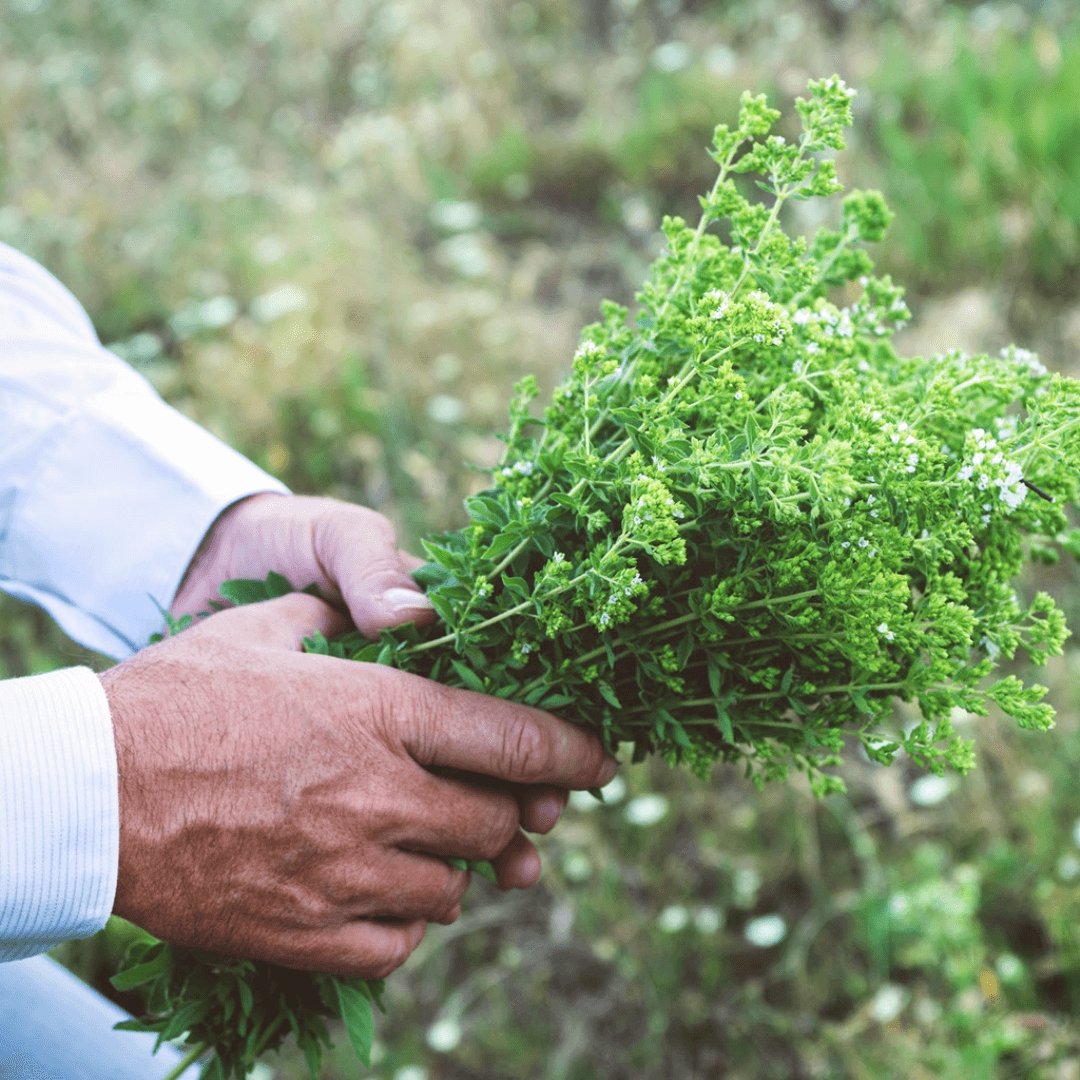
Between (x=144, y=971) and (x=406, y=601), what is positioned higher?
(x=406, y=601)

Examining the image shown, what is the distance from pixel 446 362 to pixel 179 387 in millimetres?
927

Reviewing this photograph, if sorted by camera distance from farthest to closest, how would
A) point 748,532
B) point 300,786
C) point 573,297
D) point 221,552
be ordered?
point 573,297, point 221,552, point 300,786, point 748,532

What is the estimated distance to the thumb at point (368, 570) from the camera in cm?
134

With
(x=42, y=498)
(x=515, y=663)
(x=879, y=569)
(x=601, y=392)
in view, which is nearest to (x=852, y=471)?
(x=879, y=569)

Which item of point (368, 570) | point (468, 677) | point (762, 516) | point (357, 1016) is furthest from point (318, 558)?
point (762, 516)

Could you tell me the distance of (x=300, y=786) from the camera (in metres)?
1.24

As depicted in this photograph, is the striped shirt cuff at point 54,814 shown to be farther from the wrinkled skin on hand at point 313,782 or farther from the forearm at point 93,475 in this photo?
the forearm at point 93,475

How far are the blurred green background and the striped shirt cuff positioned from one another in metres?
1.21

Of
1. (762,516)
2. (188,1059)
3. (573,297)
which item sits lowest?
(573,297)

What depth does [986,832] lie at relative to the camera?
2393 millimetres

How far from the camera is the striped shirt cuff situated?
1125 mm

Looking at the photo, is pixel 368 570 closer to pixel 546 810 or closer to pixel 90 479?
pixel 546 810

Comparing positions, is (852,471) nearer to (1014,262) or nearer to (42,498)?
(42,498)

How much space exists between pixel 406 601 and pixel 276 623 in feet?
0.60
